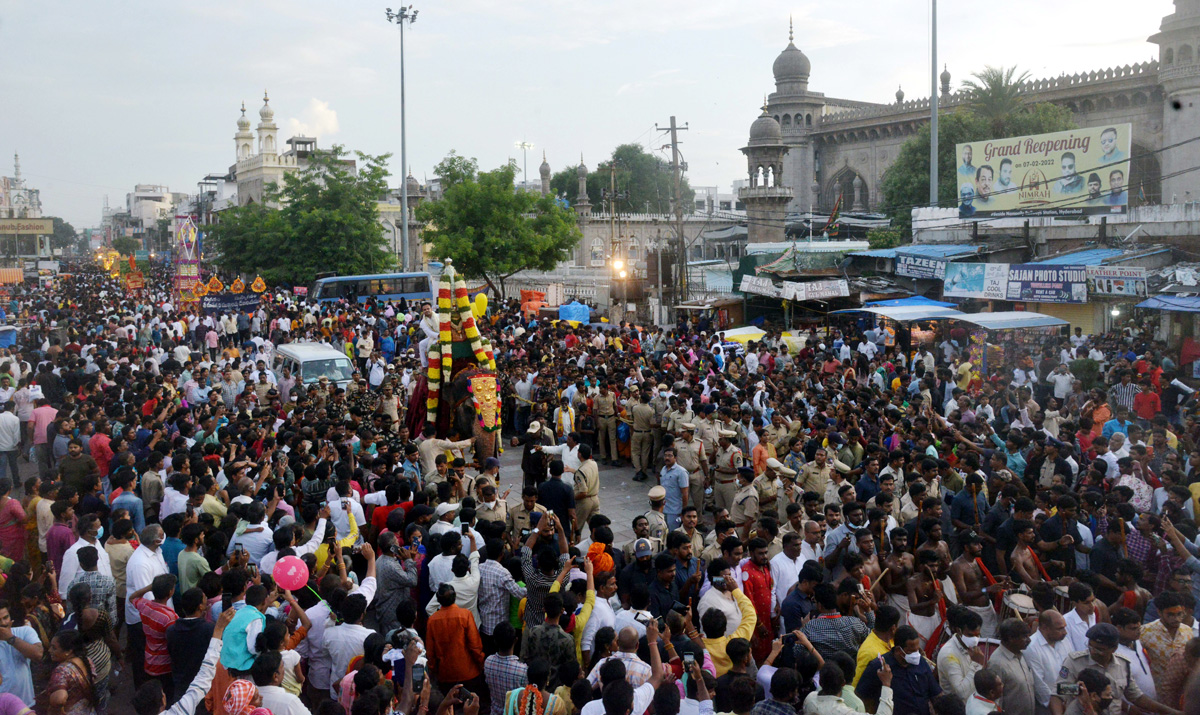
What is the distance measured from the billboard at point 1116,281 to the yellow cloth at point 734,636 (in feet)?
48.0

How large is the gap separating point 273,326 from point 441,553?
61.6 ft

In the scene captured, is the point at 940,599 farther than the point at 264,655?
Yes

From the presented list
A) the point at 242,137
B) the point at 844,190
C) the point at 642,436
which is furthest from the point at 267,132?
the point at 642,436

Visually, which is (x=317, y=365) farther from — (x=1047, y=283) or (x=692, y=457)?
(x=1047, y=283)

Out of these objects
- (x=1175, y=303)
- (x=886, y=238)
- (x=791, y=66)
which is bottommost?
(x=1175, y=303)

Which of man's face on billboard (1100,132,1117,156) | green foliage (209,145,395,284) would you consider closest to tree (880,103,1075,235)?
man's face on billboard (1100,132,1117,156)

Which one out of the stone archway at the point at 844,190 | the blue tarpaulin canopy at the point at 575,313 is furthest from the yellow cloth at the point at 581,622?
the stone archway at the point at 844,190

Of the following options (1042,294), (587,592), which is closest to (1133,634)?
(587,592)

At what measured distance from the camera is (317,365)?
1541cm

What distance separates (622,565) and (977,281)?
1659 cm

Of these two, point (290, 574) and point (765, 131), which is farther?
point (765, 131)

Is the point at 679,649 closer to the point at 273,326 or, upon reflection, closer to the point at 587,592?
the point at 587,592

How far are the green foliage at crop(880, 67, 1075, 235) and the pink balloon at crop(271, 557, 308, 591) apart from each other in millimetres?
33231

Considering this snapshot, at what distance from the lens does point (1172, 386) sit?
1287 centimetres
